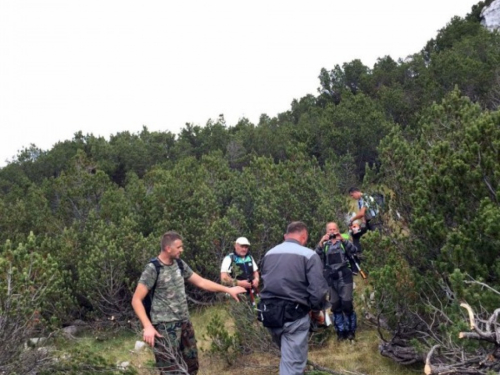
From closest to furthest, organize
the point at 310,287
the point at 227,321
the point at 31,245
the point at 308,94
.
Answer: the point at 310,287 → the point at 31,245 → the point at 227,321 → the point at 308,94

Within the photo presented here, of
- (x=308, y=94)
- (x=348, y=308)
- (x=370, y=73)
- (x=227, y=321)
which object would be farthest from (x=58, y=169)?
(x=348, y=308)

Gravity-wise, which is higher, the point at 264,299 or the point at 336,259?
the point at 264,299

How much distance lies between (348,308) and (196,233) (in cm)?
499

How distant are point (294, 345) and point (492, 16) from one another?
1319 inches

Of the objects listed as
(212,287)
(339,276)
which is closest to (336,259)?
(339,276)

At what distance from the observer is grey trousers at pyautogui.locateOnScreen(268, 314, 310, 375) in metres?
3.93

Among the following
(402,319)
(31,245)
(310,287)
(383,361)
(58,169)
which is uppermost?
(58,169)

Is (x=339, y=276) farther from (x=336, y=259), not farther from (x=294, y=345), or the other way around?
(x=294, y=345)

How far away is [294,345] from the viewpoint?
12.9 ft

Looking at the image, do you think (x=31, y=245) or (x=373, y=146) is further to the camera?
(x=373, y=146)

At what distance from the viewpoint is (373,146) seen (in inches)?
778

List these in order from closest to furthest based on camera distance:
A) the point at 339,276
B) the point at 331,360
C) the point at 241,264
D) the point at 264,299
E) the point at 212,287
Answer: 1. the point at 264,299
2. the point at 212,287
3. the point at 331,360
4. the point at 339,276
5. the point at 241,264

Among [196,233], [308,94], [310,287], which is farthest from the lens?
[308,94]

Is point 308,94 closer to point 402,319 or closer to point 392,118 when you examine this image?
point 392,118
